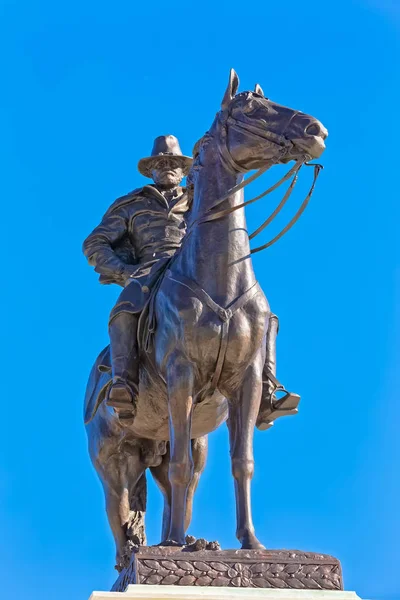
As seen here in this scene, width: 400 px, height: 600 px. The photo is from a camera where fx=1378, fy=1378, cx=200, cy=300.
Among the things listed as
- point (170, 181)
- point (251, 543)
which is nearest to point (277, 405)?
point (251, 543)

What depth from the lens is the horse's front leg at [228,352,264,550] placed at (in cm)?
1102

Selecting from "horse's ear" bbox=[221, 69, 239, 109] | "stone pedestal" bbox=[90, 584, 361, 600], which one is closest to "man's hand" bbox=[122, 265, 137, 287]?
"horse's ear" bbox=[221, 69, 239, 109]

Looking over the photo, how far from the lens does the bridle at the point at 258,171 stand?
1130 centimetres

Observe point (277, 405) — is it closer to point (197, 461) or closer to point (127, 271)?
point (197, 461)

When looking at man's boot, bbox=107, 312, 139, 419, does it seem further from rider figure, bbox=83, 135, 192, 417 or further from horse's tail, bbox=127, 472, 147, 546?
horse's tail, bbox=127, 472, 147, 546

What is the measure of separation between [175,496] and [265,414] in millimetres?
1364

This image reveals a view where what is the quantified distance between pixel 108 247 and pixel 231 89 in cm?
234

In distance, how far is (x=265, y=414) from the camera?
11.9 meters

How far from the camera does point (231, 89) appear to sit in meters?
11.8

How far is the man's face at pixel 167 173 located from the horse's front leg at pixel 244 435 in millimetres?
2976

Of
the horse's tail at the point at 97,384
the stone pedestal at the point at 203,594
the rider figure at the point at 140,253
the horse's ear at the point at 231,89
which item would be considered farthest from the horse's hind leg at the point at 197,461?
the horse's ear at the point at 231,89

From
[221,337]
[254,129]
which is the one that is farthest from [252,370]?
[254,129]

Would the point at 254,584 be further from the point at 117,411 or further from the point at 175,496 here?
the point at 117,411

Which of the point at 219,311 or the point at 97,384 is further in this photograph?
the point at 97,384
